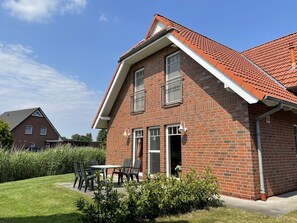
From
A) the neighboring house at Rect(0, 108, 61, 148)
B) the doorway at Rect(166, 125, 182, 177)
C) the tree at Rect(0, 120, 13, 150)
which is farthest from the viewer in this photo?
the neighboring house at Rect(0, 108, 61, 148)

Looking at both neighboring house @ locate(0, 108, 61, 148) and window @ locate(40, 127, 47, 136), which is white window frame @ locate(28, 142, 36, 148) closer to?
neighboring house @ locate(0, 108, 61, 148)

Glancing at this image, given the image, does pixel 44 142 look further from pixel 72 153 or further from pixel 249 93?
pixel 249 93

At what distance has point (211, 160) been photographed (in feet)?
27.1

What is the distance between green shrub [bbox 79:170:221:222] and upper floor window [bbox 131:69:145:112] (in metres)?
6.37

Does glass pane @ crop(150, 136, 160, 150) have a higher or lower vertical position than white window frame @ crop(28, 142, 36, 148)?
lower

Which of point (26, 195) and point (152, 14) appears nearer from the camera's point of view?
point (26, 195)

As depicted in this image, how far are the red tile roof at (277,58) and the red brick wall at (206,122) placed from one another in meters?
3.20

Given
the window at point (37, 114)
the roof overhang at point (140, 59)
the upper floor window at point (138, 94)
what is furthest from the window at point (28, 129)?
the upper floor window at point (138, 94)

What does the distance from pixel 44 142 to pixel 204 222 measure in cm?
4785

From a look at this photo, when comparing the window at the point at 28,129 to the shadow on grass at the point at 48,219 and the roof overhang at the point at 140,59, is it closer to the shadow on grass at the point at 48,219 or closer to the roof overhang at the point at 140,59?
the roof overhang at the point at 140,59

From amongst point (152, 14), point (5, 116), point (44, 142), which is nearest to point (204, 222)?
point (152, 14)

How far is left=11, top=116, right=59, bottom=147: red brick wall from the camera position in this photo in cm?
4325

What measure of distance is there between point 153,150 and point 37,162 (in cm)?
1014

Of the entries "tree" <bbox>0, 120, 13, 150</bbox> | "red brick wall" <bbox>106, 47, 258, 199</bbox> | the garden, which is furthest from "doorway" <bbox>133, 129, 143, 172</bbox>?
"tree" <bbox>0, 120, 13, 150</bbox>
